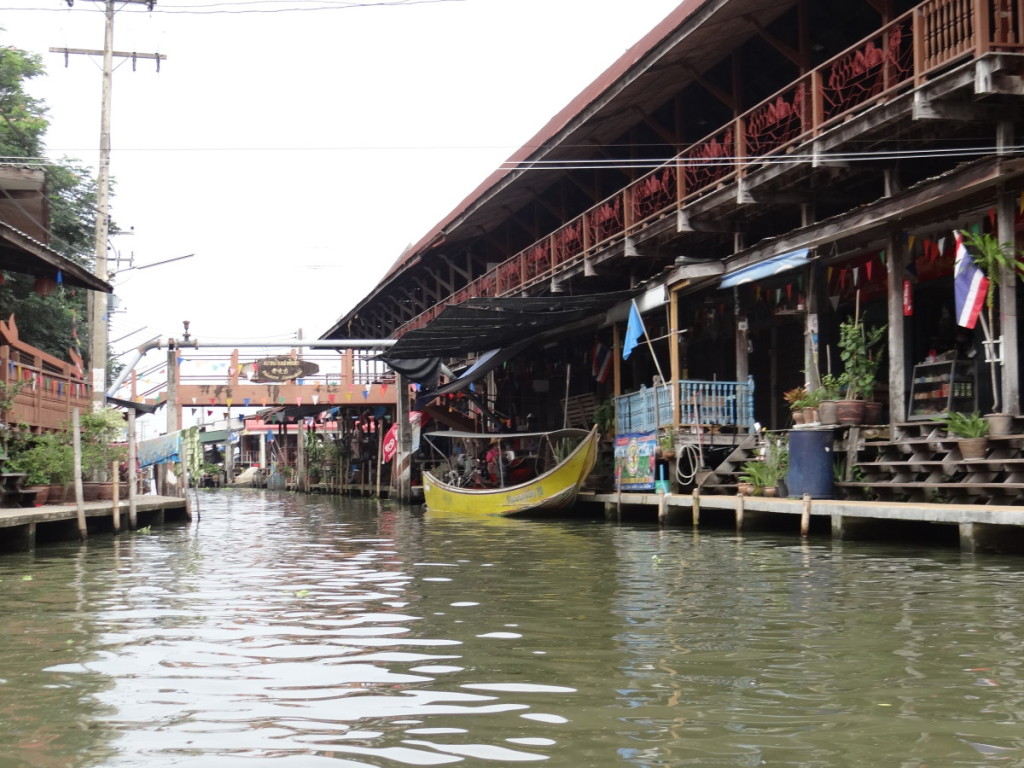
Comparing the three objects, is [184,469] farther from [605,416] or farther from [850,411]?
[850,411]

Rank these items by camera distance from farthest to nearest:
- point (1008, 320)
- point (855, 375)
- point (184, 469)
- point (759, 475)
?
point (184, 469)
point (759, 475)
point (855, 375)
point (1008, 320)

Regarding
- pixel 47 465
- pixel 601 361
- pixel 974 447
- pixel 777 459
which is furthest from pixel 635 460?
pixel 47 465

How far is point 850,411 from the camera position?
13.4 metres

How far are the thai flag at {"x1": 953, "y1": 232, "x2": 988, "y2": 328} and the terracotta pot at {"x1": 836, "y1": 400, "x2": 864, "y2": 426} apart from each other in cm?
194

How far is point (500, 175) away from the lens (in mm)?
22188

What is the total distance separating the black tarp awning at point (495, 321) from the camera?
17.8 metres

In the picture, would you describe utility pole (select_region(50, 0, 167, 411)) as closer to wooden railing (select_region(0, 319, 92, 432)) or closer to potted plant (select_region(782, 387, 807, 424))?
wooden railing (select_region(0, 319, 92, 432))

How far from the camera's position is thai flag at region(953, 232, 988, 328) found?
1158cm

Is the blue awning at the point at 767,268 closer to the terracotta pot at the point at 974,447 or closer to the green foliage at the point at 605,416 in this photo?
the terracotta pot at the point at 974,447

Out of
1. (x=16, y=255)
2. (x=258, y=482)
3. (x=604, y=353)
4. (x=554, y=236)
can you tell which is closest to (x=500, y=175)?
(x=554, y=236)

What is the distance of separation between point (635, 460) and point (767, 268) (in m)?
4.35

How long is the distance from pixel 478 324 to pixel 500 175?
4242 millimetres

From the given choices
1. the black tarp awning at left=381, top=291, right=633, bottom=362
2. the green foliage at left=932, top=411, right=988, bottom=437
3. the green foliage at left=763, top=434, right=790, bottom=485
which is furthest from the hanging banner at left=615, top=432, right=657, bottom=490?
the green foliage at left=932, top=411, right=988, bottom=437

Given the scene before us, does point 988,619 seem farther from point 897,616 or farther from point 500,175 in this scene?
point 500,175
